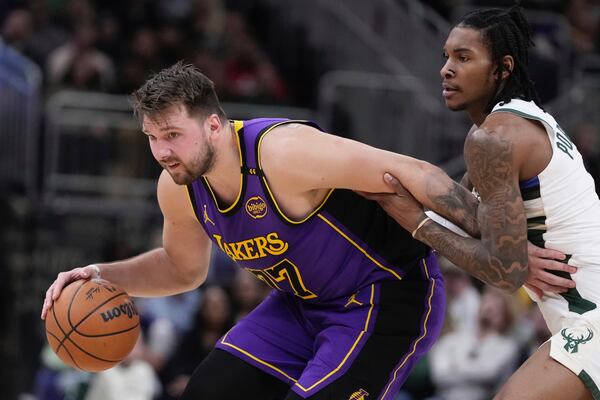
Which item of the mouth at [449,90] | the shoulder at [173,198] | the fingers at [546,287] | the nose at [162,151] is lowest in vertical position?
the fingers at [546,287]

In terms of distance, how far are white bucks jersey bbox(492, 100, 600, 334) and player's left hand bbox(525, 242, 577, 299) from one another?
1.5 inches

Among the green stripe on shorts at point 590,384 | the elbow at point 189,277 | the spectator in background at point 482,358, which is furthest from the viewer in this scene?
the spectator in background at point 482,358

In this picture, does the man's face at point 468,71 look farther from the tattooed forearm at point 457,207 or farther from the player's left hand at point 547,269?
the player's left hand at point 547,269

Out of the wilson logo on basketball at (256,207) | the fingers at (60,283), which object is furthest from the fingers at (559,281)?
the fingers at (60,283)

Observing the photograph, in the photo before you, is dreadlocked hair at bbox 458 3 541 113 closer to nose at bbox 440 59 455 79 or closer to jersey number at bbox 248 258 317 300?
nose at bbox 440 59 455 79

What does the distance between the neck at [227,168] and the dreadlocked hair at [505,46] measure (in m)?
1.17

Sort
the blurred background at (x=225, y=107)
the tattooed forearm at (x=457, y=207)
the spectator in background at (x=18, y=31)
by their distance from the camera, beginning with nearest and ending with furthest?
the tattooed forearm at (x=457, y=207) → the blurred background at (x=225, y=107) → the spectator in background at (x=18, y=31)

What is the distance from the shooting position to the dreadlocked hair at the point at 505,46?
522cm

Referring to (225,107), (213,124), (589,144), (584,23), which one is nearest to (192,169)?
(213,124)

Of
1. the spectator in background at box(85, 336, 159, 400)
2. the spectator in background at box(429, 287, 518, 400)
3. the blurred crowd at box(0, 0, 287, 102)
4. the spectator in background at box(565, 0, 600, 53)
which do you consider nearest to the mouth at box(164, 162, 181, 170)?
the spectator in background at box(85, 336, 159, 400)

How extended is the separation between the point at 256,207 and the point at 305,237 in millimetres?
263

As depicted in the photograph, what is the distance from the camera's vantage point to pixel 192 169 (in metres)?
5.21

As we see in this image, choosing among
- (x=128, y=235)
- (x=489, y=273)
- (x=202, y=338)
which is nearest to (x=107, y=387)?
Answer: (x=202, y=338)

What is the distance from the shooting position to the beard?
17.1 feet
